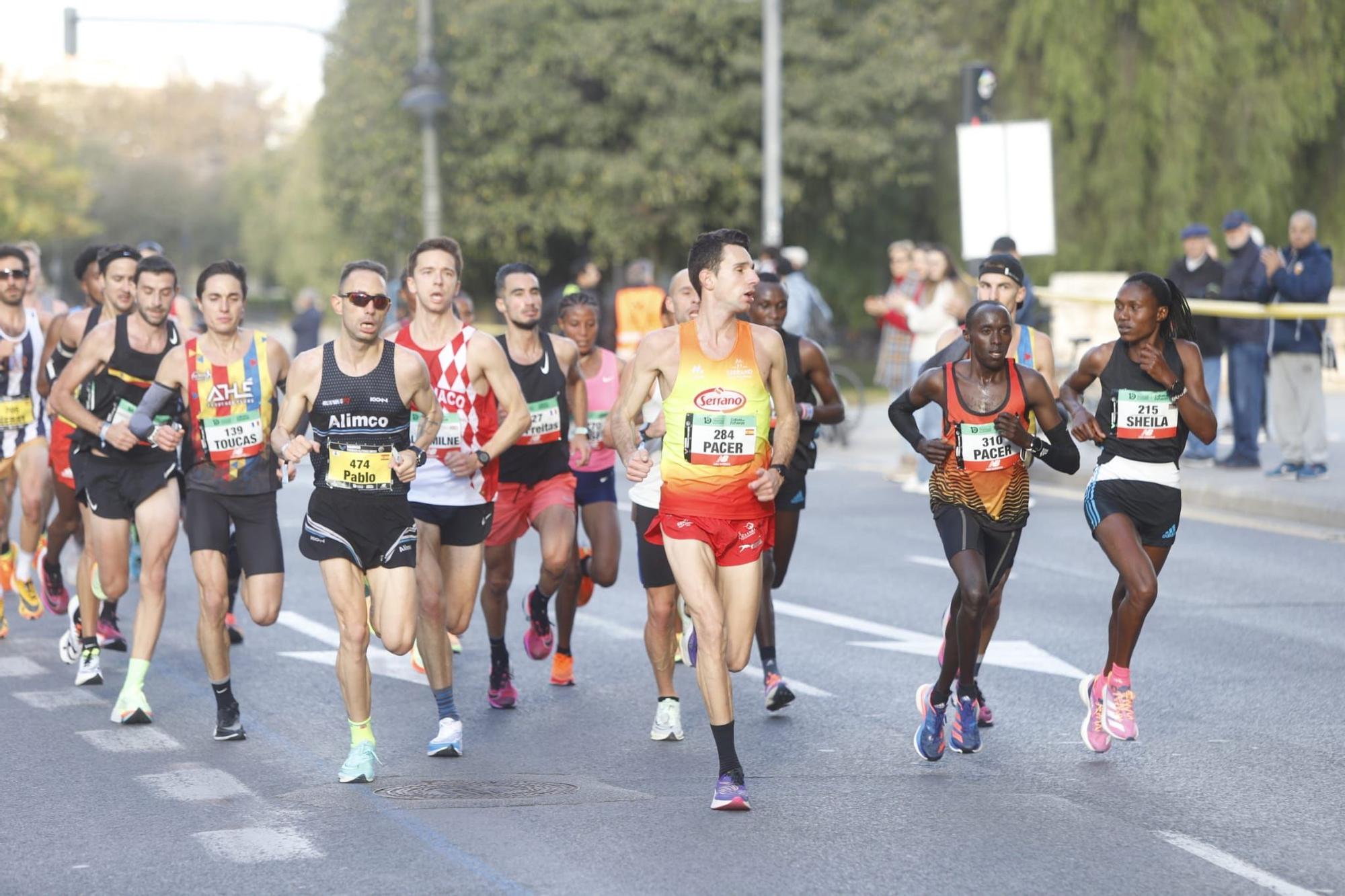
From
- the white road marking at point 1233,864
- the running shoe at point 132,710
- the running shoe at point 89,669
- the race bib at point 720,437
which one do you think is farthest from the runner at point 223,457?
the white road marking at point 1233,864

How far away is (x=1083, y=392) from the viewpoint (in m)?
7.65

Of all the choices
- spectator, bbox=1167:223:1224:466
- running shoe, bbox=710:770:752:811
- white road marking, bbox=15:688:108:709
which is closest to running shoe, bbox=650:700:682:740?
running shoe, bbox=710:770:752:811

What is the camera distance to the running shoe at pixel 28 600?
35.2ft

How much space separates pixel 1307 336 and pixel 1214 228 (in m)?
14.8

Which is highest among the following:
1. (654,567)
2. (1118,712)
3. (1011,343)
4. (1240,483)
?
(1011,343)

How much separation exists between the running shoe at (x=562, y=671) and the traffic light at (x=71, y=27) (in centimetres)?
2422

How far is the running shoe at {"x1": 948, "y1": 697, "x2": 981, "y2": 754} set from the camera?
7.23m

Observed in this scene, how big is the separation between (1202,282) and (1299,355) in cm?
110

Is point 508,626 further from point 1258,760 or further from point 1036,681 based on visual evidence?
point 1258,760

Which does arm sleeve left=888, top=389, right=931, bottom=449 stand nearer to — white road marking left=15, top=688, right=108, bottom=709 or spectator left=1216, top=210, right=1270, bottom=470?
white road marking left=15, top=688, right=108, bottom=709

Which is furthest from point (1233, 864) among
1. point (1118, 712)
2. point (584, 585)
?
point (584, 585)

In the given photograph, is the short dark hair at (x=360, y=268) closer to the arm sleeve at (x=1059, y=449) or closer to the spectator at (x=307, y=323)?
the arm sleeve at (x=1059, y=449)

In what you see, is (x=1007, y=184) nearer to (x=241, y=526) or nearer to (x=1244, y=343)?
(x=1244, y=343)

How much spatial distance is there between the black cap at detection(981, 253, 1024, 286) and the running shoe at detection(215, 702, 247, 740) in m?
3.49
